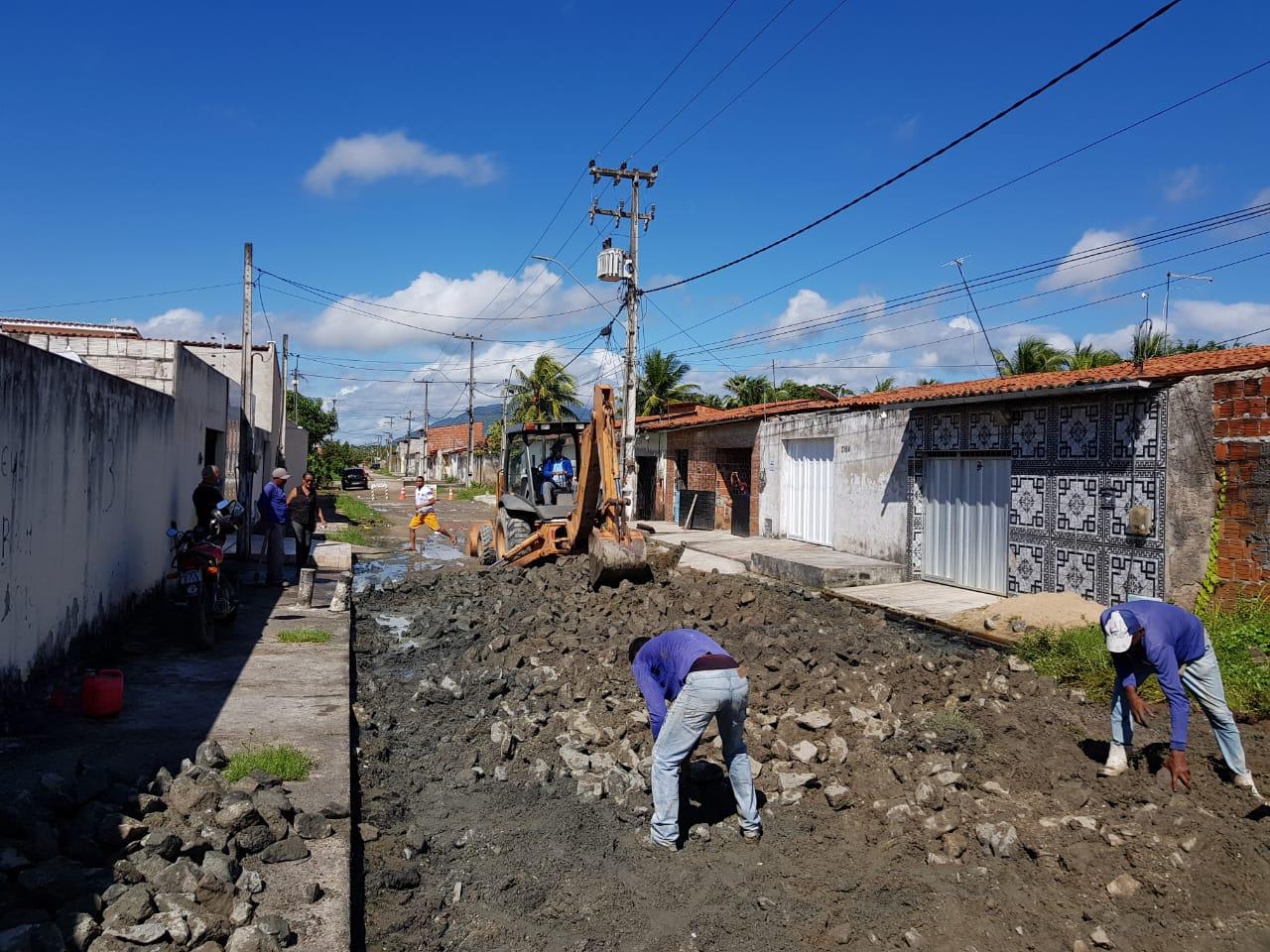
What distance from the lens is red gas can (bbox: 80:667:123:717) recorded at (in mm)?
6137

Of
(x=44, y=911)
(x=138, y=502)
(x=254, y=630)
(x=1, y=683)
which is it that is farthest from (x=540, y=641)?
(x=44, y=911)

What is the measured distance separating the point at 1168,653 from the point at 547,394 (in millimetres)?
36771

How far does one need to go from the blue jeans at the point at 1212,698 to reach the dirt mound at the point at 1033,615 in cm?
426

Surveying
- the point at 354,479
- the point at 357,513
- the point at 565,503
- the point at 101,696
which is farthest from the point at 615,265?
the point at 354,479

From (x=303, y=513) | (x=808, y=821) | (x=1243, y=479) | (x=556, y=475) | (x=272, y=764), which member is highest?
(x=1243, y=479)

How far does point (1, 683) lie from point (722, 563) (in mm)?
13881

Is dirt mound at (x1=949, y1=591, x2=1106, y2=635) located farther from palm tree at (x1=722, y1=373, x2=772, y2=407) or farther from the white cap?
palm tree at (x1=722, y1=373, x2=772, y2=407)

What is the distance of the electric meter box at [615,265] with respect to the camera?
2231 cm

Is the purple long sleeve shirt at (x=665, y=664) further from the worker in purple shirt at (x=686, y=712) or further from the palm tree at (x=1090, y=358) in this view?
the palm tree at (x=1090, y=358)

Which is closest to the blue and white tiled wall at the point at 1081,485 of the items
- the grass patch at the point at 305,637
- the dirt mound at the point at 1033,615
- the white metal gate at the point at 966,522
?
the white metal gate at the point at 966,522

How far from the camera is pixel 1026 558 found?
42.3 feet

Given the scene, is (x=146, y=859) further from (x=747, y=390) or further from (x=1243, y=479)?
(x=747, y=390)

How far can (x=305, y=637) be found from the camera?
943cm

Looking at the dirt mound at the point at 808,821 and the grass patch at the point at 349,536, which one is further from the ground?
the grass patch at the point at 349,536
